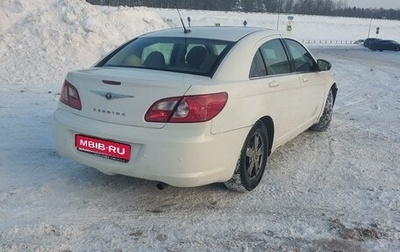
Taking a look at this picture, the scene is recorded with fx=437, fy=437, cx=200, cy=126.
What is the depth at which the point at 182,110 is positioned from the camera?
11.6ft

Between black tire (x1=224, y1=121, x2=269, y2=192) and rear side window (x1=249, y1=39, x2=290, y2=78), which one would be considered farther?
rear side window (x1=249, y1=39, x2=290, y2=78)

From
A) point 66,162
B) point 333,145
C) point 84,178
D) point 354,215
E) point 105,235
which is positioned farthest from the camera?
point 333,145

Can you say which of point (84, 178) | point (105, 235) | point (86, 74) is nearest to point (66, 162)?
point (84, 178)

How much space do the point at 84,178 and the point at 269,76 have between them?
7.14 ft

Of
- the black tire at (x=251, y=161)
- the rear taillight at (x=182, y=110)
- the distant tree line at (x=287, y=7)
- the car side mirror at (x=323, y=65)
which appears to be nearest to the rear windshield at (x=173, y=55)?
the rear taillight at (x=182, y=110)

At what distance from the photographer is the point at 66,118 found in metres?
4.00

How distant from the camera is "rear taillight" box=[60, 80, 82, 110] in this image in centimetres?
394

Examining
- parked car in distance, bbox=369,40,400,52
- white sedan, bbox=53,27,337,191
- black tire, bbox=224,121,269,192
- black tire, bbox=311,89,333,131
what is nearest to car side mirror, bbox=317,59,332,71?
black tire, bbox=311,89,333,131

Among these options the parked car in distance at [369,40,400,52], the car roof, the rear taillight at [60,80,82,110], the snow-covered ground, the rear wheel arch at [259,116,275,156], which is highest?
the car roof

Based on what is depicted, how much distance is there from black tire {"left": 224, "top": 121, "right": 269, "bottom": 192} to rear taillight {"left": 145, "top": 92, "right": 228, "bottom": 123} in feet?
2.17

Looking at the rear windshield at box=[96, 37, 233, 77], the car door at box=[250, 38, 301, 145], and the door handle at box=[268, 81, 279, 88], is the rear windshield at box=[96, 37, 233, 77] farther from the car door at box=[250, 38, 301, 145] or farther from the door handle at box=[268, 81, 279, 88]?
the door handle at box=[268, 81, 279, 88]

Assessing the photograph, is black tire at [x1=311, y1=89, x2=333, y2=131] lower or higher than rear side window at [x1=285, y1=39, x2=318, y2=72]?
lower

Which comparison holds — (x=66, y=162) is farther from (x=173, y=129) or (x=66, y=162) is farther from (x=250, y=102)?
(x=250, y=102)

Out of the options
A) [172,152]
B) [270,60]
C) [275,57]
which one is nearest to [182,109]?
[172,152]
